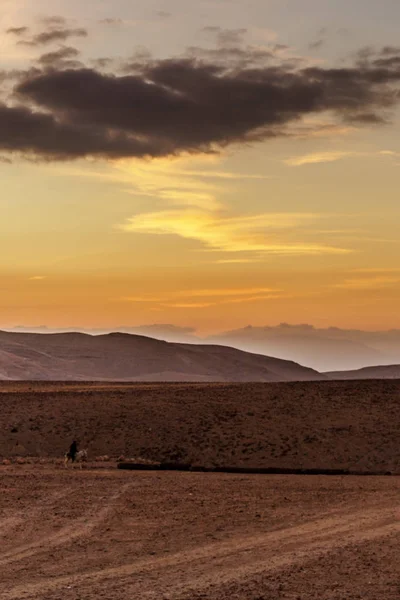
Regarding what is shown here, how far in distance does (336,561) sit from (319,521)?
175 inches

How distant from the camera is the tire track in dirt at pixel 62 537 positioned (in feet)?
60.5

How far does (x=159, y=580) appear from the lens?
1588 centimetres

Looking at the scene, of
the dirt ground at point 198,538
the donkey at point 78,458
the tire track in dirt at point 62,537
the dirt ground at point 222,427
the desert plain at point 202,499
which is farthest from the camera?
the dirt ground at point 222,427

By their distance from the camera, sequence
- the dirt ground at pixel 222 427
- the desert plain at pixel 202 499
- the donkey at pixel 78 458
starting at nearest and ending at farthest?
the desert plain at pixel 202 499 → the donkey at pixel 78 458 → the dirt ground at pixel 222 427

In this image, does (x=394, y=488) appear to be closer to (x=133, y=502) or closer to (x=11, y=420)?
(x=133, y=502)

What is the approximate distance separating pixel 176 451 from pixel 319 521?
18.6 m

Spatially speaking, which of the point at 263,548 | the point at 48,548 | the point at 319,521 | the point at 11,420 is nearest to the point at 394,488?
the point at 319,521

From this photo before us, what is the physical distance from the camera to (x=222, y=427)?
42906 millimetres

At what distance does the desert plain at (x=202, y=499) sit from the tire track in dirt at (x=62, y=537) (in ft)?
0.15

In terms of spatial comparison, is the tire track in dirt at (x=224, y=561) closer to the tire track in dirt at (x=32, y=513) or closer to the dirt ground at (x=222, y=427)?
the tire track in dirt at (x=32, y=513)

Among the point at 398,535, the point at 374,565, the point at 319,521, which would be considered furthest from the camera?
the point at 319,521

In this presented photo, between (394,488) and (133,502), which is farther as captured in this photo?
(394,488)

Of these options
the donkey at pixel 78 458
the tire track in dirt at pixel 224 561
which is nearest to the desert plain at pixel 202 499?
the tire track in dirt at pixel 224 561

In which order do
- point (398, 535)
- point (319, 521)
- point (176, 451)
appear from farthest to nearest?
point (176, 451) < point (319, 521) < point (398, 535)
